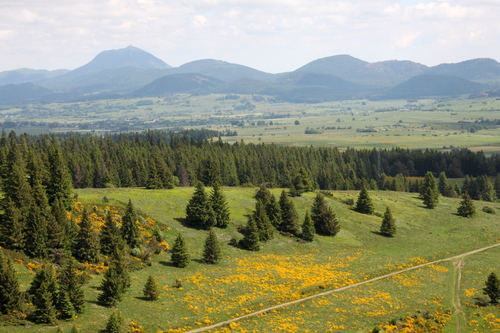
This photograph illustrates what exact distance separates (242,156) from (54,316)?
419 feet

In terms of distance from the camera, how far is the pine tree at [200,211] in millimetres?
87938

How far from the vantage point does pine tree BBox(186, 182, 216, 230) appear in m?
87.9

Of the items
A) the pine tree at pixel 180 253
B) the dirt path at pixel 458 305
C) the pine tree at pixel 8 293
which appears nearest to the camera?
the pine tree at pixel 8 293

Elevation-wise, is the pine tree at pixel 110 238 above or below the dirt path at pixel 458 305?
above

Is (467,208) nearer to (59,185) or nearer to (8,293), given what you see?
(59,185)

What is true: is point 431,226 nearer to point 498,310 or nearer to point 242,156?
point 498,310

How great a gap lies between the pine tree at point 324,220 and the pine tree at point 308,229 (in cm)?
634

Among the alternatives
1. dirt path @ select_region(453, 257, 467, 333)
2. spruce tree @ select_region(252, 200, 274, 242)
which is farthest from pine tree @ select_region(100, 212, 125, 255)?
dirt path @ select_region(453, 257, 467, 333)

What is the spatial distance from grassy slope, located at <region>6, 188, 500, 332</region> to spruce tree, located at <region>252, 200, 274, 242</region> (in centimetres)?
173

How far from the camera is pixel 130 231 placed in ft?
238

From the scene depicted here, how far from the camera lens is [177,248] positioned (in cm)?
6975

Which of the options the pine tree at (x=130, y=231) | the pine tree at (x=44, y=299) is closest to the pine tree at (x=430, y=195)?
the pine tree at (x=130, y=231)

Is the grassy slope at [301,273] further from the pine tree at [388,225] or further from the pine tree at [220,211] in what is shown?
the pine tree at [220,211]

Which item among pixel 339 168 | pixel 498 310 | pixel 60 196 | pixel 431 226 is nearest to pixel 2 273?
pixel 60 196
